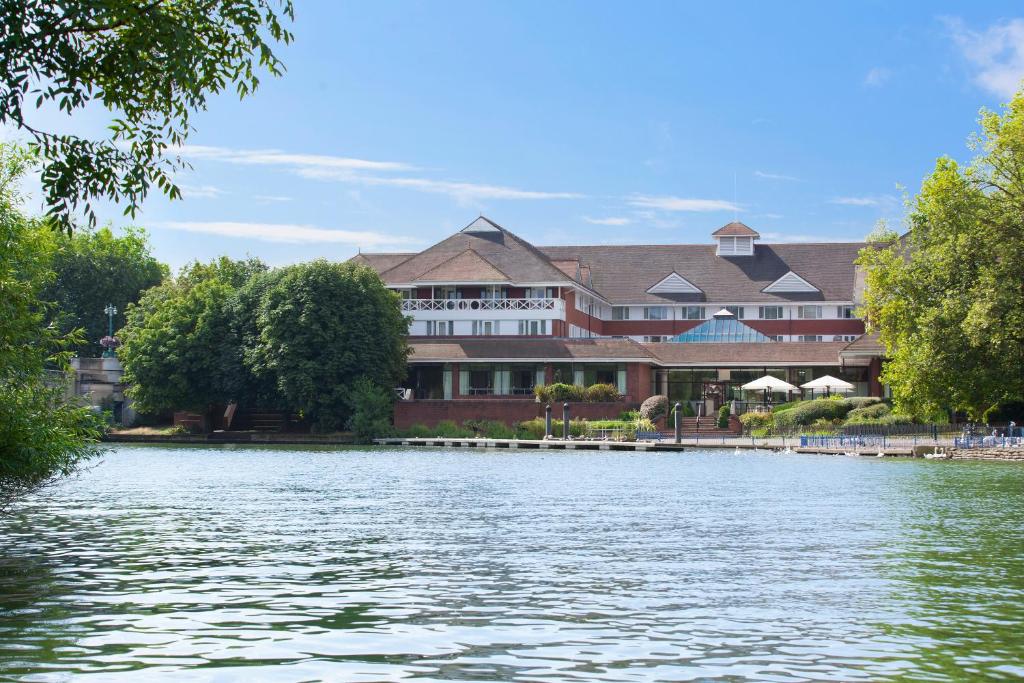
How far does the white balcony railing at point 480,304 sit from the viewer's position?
8250 centimetres

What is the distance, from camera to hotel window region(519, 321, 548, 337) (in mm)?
82562

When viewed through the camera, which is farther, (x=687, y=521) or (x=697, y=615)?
(x=687, y=521)

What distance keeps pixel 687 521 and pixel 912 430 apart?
107ft

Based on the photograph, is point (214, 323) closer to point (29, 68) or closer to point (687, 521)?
point (687, 521)

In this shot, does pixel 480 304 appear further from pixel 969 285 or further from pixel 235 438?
pixel 969 285

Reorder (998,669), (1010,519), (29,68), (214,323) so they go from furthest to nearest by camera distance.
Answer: (214,323)
(1010,519)
(29,68)
(998,669)

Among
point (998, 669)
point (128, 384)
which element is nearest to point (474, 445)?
point (128, 384)

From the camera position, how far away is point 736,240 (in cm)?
9888

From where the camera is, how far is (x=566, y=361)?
77500 millimetres

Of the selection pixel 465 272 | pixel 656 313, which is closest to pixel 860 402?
pixel 465 272

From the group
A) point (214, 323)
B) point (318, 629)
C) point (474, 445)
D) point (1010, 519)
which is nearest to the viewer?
point (318, 629)

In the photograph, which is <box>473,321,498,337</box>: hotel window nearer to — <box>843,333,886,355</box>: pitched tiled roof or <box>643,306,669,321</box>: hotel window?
<box>643,306,669,321</box>: hotel window

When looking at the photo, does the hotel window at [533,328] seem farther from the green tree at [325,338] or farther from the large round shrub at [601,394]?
the green tree at [325,338]

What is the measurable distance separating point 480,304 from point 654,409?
1671 centimetres
